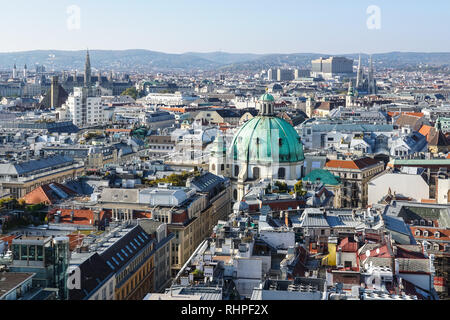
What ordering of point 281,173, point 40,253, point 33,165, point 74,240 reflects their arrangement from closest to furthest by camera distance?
1. point 40,253
2. point 74,240
3. point 33,165
4. point 281,173

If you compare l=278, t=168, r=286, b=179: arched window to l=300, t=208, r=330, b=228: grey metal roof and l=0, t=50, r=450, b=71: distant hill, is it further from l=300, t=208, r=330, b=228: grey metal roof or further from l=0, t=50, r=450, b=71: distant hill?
l=300, t=208, r=330, b=228: grey metal roof

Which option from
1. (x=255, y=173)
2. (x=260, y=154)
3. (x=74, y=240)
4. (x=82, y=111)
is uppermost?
(x=82, y=111)

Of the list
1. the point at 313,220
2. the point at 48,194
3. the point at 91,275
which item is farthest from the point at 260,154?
the point at 91,275

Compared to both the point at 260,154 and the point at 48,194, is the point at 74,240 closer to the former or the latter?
the point at 48,194

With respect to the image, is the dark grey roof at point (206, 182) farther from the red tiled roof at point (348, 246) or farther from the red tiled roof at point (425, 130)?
the red tiled roof at point (425, 130)

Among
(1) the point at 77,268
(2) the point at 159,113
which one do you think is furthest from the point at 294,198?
(2) the point at 159,113

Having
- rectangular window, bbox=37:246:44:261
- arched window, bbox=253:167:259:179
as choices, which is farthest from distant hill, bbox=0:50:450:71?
arched window, bbox=253:167:259:179

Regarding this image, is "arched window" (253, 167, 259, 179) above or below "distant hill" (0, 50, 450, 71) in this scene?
below

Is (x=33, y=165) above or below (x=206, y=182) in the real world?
above
